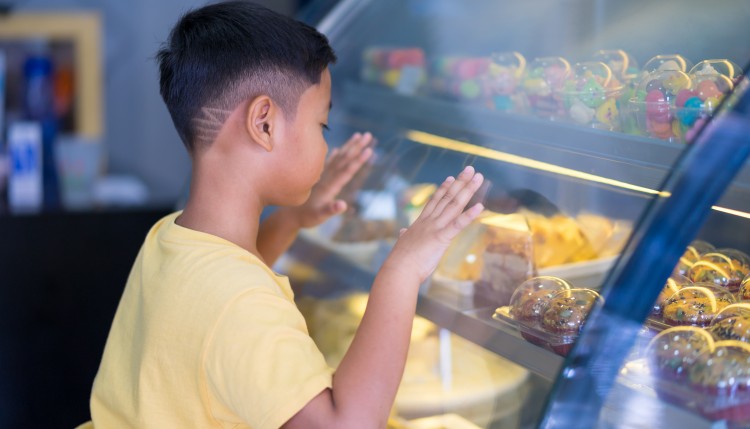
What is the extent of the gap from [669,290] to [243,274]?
50cm

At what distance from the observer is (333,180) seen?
55.0 inches

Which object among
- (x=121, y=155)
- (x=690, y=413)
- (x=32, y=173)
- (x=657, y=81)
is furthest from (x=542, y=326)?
(x=121, y=155)

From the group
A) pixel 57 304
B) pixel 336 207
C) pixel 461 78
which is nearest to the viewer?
pixel 336 207

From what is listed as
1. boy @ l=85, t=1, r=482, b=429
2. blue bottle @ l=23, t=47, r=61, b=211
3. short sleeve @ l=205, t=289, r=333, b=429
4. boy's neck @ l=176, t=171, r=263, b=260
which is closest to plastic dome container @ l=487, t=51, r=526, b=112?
boy @ l=85, t=1, r=482, b=429

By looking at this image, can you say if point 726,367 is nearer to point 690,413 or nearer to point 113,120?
A: point 690,413

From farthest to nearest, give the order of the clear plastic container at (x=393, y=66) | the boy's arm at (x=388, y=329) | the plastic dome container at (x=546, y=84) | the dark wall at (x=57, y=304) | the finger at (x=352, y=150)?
1. the dark wall at (x=57, y=304)
2. the clear plastic container at (x=393, y=66)
3. the finger at (x=352, y=150)
4. the plastic dome container at (x=546, y=84)
5. the boy's arm at (x=388, y=329)

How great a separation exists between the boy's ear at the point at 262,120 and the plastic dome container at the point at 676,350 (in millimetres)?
494

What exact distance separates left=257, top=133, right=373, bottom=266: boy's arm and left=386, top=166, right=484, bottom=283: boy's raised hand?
38 centimetres

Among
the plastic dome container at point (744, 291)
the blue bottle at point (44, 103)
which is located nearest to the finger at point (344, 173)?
the plastic dome container at point (744, 291)

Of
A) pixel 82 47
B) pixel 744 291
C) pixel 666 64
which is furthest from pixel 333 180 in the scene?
pixel 82 47

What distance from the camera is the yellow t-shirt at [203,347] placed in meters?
0.89

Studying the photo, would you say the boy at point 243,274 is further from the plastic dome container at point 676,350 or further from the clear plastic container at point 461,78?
the clear plastic container at point 461,78

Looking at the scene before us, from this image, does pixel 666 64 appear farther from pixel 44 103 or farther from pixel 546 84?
pixel 44 103

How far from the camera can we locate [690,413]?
0.85 m
